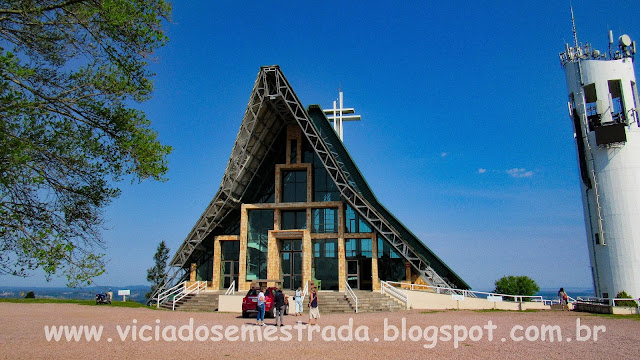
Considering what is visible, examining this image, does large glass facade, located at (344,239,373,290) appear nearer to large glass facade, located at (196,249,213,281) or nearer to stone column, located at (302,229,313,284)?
stone column, located at (302,229,313,284)

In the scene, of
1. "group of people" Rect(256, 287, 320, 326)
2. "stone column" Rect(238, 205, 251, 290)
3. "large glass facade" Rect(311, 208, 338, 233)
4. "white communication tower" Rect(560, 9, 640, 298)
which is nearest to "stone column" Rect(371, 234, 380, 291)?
"large glass facade" Rect(311, 208, 338, 233)

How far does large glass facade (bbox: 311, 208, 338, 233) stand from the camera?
1144 inches

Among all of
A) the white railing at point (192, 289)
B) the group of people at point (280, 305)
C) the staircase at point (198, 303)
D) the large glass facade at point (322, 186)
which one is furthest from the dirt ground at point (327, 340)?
the large glass facade at point (322, 186)

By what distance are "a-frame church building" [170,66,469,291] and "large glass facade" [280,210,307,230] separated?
72 mm

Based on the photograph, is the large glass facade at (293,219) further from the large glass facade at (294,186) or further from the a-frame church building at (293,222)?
the large glass facade at (294,186)

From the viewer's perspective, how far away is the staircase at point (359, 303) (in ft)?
73.8

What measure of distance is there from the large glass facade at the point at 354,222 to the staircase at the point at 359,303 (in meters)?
5.11

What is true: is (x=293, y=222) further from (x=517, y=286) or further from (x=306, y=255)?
(x=517, y=286)

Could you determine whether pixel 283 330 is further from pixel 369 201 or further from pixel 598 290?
pixel 598 290

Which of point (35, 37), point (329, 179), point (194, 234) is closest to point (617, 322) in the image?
point (329, 179)

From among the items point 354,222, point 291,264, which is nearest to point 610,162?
point 354,222

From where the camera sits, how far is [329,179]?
30406 millimetres

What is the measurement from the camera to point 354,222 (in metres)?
29.1

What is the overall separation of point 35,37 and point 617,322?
20853 mm
